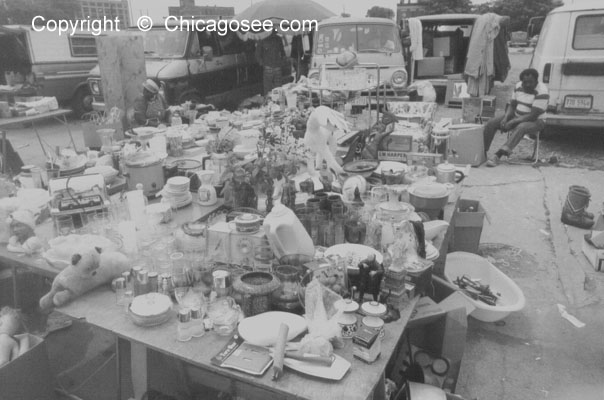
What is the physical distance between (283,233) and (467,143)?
5.05 metres

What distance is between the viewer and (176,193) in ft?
11.6

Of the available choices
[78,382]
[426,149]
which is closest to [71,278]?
[78,382]

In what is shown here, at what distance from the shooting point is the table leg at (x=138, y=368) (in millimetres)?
2521

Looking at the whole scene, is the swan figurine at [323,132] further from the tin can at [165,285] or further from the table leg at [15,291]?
the table leg at [15,291]

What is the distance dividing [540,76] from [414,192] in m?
5.14

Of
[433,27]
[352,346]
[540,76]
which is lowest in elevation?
[352,346]

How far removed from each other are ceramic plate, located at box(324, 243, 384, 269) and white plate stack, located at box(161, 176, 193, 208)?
1.35 metres

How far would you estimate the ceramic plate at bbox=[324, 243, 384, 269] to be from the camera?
8.61ft

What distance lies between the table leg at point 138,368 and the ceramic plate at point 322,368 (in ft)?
3.21

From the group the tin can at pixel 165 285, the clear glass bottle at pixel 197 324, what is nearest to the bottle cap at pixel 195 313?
the clear glass bottle at pixel 197 324

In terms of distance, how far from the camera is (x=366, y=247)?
276 cm

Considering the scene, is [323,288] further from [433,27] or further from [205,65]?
[433,27]

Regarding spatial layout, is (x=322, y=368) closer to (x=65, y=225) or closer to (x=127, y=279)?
(x=127, y=279)

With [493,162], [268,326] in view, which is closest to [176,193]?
[268,326]
